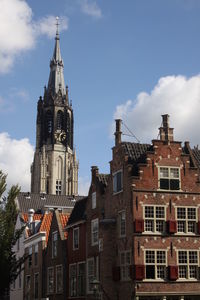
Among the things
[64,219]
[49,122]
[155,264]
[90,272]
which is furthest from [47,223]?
[49,122]

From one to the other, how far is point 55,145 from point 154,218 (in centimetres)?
10775

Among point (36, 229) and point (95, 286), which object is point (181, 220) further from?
point (36, 229)

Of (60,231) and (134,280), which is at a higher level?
(60,231)

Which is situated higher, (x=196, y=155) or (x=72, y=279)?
(x=196, y=155)

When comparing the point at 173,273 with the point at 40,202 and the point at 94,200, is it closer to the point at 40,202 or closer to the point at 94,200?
the point at 94,200

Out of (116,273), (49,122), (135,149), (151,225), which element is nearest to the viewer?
(151,225)

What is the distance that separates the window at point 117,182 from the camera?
39.8 m

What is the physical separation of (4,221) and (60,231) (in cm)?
774

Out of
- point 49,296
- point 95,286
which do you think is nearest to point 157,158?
point 95,286

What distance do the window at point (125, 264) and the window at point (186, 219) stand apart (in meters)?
3.85

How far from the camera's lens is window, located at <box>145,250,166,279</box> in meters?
36.8

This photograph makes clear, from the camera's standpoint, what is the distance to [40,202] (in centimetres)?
7362

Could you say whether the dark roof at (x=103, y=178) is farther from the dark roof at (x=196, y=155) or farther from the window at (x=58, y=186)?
the window at (x=58, y=186)

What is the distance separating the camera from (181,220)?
3838 cm
